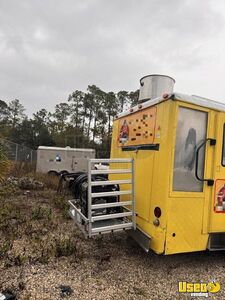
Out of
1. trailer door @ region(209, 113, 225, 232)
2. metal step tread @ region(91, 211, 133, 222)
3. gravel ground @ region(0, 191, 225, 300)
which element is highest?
trailer door @ region(209, 113, 225, 232)

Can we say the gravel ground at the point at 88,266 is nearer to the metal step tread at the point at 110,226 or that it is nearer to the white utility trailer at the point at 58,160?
the metal step tread at the point at 110,226

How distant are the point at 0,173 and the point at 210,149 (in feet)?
15.1

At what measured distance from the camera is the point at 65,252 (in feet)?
11.3

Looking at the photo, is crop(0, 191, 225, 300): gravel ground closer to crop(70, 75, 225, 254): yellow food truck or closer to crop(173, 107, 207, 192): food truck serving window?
crop(70, 75, 225, 254): yellow food truck

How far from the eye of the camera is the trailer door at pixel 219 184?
3.22 m

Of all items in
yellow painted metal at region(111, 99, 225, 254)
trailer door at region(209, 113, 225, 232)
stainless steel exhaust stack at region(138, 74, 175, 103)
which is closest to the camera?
yellow painted metal at region(111, 99, 225, 254)

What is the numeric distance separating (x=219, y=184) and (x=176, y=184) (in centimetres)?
78

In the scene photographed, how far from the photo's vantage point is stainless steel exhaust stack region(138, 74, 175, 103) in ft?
13.3

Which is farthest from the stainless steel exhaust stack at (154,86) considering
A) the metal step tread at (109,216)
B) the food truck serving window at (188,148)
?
the metal step tread at (109,216)

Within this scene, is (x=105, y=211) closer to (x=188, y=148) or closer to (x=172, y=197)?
(x=172, y=197)

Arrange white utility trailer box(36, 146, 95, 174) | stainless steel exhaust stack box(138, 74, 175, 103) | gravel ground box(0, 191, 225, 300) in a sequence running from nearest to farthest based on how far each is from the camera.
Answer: gravel ground box(0, 191, 225, 300) → stainless steel exhaust stack box(138, 74, 175, 103) → white utility trailer box(36, 146, 95, 174)

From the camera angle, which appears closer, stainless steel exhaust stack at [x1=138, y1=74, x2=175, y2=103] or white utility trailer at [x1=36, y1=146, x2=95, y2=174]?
stainless steel exhaust stack at [x1=138, y1=74, x2=175, y2=103]

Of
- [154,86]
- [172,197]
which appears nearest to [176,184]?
[172,197]

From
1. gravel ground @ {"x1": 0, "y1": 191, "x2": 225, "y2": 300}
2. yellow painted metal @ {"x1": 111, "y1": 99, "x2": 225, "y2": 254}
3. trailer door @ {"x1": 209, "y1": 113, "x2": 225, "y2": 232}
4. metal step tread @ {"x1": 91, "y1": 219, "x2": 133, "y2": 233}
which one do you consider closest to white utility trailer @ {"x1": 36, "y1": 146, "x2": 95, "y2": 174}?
gravel ground @ {"x1": 0, "y1": 191, "x2": 225, "y2": 300}
